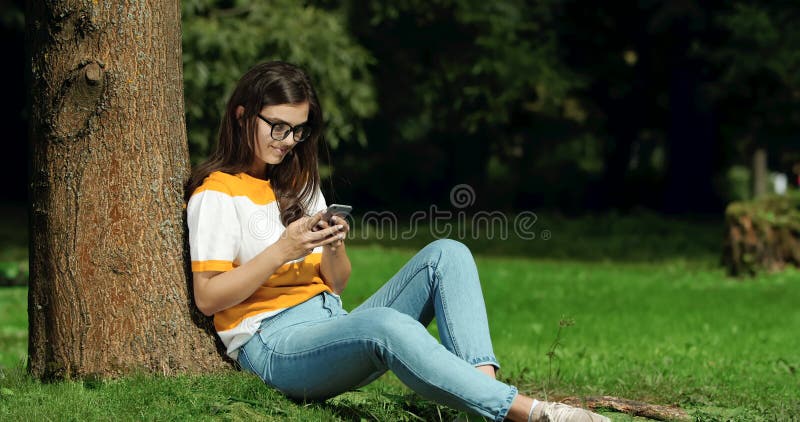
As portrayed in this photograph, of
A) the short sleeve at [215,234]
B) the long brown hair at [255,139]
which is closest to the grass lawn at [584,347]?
the short sleeve at [215,234]

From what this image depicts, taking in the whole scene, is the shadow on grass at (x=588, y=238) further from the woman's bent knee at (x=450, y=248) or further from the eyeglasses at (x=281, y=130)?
the eyeglasses at (x=281, y=130)

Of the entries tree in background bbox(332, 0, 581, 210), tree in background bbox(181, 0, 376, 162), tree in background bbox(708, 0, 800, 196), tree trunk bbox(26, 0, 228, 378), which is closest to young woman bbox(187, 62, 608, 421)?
tree trunk bbox(26, 0, 228, 378)

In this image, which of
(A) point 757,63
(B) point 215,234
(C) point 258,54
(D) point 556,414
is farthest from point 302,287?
(A) point 757,63

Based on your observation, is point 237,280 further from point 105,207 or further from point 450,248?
point 450,248

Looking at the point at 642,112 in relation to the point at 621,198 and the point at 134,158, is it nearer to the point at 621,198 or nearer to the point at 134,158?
the point at 621,198

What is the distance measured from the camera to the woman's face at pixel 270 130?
15.0ft

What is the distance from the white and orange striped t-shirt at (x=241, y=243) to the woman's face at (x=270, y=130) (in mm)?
120

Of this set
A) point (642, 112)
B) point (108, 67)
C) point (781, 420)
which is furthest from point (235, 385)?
point (642, 112)

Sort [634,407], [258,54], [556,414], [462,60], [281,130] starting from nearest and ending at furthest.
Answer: [556,414]
[281,130]
[634,407]
[258,54]
[462,60]

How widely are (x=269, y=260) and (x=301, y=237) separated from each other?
16cm

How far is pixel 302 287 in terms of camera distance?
461cm

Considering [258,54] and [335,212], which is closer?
[335,212]

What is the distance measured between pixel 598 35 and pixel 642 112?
423cm

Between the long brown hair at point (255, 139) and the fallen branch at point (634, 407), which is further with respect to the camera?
the fallen branch at point (634, 407)
